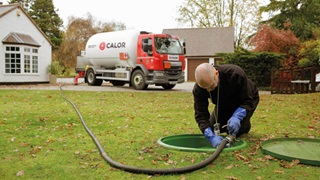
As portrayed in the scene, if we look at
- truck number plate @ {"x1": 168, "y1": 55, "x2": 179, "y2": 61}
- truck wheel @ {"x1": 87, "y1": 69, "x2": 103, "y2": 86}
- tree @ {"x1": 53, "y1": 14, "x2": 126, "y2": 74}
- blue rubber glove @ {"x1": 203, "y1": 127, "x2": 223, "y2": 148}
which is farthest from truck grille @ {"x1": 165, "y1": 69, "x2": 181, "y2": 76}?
tree @ {"x1": 53, "y1": 14, "x2": 126, "y2": 74}

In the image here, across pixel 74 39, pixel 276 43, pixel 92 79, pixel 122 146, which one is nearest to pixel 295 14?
pixel 276 43

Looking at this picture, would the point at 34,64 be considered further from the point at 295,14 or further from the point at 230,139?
the point at 295,14

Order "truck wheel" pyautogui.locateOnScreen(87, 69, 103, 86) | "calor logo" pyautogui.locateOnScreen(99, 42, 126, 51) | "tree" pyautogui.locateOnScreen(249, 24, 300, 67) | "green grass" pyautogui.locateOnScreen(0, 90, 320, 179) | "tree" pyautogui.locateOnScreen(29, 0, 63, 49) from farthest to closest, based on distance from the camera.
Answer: "tree" pyautogui.locateOnScreen(29, 0, 63, 49), "tree" pyautogui.locateOnScreen(249, 24, 300, 67), "truck wheel" pyautogui.locateOnScreen(87, 69, 103, 86), "calor logo" pyautogui.locateOnScreen(99, 42, 126, 51), "green grass" pyautogui.locateOnScreen(0, 90, 320, 179)

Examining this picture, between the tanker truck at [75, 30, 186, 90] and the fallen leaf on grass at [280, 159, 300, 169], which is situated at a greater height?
the tanker truck at [75, 30, 186, 90]

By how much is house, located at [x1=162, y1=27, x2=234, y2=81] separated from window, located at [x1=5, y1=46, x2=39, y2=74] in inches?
710

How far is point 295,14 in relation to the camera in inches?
1241

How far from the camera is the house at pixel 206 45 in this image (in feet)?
120

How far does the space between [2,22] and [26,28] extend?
1.96 metres

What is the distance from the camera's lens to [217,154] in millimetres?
3715

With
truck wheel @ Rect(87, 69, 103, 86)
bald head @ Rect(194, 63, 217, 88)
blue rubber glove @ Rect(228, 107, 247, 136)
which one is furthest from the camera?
truck wheel @ Rect(87, 69, 103, 86)

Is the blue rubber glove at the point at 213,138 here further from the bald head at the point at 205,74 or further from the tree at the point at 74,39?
the tree at the point at 74,39

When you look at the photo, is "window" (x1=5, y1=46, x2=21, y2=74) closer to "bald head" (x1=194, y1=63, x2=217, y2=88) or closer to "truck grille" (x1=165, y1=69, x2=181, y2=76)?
"truck grille" (x1=165, y1=69, x2=181, y2=76)

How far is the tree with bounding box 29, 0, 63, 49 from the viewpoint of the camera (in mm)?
51188

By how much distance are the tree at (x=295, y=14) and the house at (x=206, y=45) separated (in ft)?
18.3
